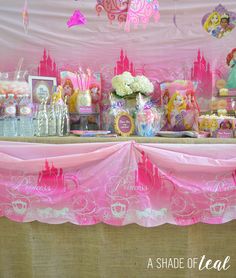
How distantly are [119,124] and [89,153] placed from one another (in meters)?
0.33

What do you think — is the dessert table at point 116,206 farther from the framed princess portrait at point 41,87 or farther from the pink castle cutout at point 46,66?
the pink castle cutout at point 46,66

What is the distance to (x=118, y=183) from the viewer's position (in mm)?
1413

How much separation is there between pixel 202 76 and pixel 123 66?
1.51 ft

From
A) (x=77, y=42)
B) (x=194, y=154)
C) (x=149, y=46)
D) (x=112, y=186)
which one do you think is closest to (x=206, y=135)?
(x=194, y=154)

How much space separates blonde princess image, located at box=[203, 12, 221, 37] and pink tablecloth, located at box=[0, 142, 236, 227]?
32.4 inches

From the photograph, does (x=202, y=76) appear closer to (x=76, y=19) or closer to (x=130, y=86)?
(x=130, y=86)

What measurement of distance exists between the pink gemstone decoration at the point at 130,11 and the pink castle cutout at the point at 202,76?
341 millimetres

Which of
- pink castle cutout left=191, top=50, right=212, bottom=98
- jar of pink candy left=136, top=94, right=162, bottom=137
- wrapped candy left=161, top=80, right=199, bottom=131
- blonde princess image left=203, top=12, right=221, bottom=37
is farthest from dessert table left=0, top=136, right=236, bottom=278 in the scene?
blonde princess image left=203, top=12, right=221, bottom=37

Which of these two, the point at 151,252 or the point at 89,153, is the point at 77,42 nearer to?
the point at 89,153

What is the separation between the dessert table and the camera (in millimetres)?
1384

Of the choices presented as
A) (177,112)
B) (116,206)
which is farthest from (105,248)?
(177,112)

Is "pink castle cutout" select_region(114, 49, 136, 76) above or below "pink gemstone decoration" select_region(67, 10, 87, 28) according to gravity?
below

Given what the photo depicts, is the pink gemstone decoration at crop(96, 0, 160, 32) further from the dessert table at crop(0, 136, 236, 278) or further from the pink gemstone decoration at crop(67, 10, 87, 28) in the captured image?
the dessert table at crop(0, 136, 236, 278)

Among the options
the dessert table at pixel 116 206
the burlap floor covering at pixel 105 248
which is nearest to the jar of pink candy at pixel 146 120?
the dessert table at pixel 116 206
